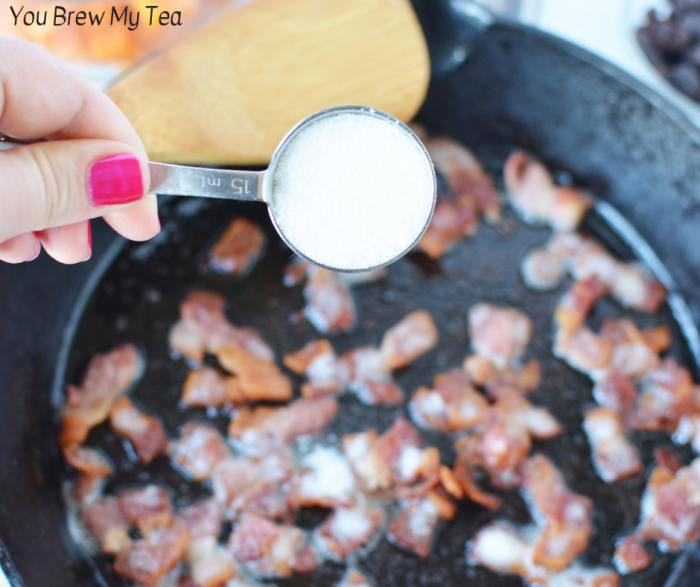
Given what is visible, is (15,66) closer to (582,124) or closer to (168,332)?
(168,332)

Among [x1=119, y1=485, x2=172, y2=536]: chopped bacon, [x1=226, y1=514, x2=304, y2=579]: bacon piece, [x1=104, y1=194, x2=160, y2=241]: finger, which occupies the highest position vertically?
[x1=104, y1=194, x2=160, y2=241]: finger

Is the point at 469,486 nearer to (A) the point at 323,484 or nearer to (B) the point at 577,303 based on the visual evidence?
(A) the point at 323,484

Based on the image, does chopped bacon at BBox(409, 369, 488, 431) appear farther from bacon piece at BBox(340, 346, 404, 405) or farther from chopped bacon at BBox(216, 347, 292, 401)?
chopped bacon at BBox(216, 347, 292, 401)

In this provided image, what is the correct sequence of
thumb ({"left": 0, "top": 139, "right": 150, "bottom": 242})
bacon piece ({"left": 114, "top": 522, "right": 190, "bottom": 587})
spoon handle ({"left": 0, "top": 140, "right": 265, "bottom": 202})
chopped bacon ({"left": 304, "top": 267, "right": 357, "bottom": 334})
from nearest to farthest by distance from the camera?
1. thumb ({"left": 0, "top": 139, "right": 150, "bottom": 242})
2. spoon handle ({"left": 0, "top": 140, "right": 265, "bottom": 202})
3. bacon piece ({"left": 114, "top": 522, "right": 190, "bottom": 587})
4. chopped bacon ({"left": 304, "top": 267, "right": 357, "bottom": 334})

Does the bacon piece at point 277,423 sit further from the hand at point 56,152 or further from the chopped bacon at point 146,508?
the hand at point 56,152

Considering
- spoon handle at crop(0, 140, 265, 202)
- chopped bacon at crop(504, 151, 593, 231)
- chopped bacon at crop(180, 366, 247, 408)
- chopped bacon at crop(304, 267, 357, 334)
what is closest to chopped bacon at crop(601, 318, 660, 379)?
chopped bacon at crop(504, 151, 593, 231)

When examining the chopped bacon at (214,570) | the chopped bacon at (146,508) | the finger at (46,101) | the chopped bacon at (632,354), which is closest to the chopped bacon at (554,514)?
the chopped bacon at (632,354)
